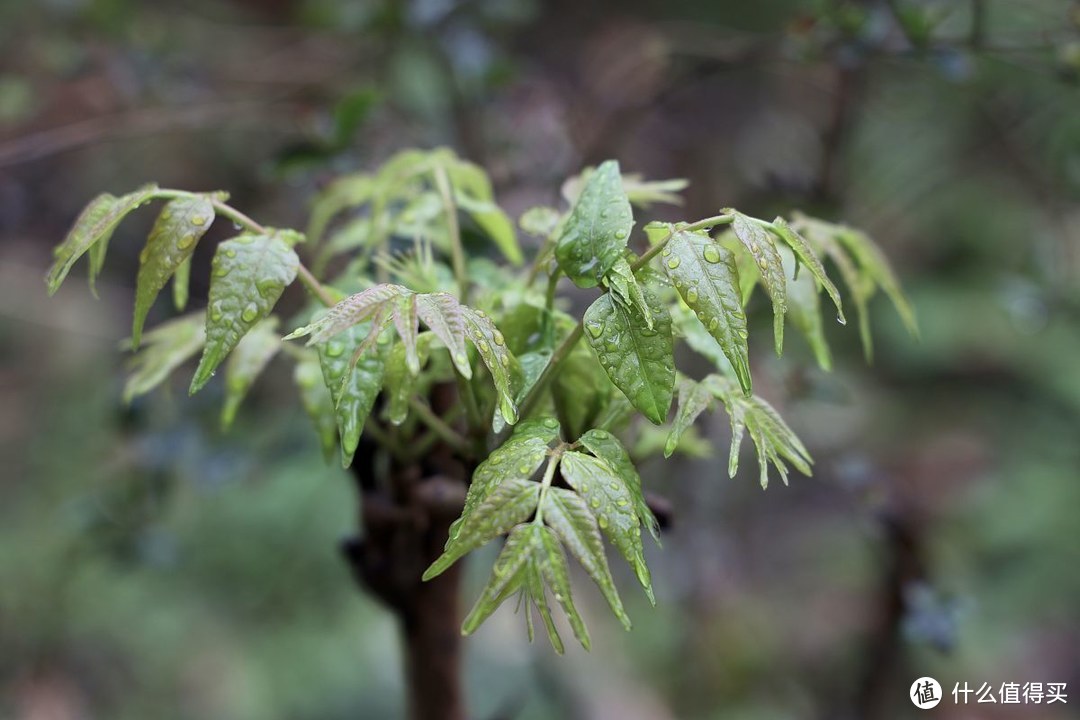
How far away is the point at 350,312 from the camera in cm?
41

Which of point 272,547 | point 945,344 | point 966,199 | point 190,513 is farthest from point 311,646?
point 966,199

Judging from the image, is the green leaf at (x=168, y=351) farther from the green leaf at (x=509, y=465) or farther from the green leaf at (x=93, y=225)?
the green leaf at (x=509, y=465)

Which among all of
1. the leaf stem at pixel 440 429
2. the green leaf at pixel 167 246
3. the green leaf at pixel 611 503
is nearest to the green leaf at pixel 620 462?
the green leaf at pixel 611 503

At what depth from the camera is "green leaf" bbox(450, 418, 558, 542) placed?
416 mm

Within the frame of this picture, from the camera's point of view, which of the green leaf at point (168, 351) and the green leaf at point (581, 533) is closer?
the green leaf at point (581, 533)

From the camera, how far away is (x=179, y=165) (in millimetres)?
2326

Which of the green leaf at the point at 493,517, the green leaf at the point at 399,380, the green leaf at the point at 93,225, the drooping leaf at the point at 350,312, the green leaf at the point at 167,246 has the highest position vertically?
the green leaf at the point at 93,225

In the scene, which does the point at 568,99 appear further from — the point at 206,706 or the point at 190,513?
the point at 206,706

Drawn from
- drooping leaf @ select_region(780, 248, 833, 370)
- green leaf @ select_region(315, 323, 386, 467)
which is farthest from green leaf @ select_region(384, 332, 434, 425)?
drooping leaf @ select_region(780, 248, 833, 370)

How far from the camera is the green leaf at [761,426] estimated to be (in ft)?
1.49

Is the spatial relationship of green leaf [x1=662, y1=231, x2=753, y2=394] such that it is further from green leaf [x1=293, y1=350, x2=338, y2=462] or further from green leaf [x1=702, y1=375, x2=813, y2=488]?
green leaf [x1=293, y1=350, x2=338, y2=462]

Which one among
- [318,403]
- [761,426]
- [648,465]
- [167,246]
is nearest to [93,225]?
[167,246]

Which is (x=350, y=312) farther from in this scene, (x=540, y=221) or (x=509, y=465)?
(x=540, y=221)

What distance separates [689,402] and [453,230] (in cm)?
25
